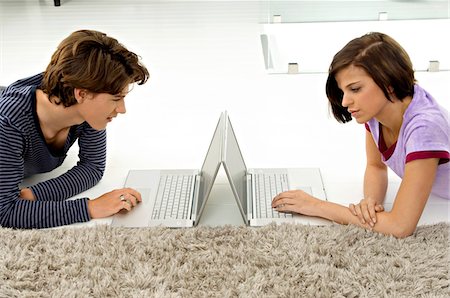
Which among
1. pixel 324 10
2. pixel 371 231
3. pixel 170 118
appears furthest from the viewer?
pixel 324 10

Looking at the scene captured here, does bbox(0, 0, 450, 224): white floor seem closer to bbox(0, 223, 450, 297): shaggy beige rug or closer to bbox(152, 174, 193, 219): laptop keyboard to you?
bbox(152, 174, 193, 219): laptop keyboard

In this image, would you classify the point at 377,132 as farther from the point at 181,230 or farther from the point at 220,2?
the point at 220,2

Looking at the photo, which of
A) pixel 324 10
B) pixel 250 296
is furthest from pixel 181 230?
pixel 324 10

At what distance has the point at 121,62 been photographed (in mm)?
1920

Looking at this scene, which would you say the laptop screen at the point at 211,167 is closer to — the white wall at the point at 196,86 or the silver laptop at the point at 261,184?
the silver laptop at the point at 261,184

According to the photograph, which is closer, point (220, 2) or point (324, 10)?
point (324, 10)

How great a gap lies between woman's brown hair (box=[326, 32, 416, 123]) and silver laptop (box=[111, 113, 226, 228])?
413mm

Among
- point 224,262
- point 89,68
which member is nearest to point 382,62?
point 224,262

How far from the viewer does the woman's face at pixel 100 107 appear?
1.93 m

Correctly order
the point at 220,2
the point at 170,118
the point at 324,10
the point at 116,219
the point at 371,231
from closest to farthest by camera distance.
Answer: the point at 371,231
the point at 116,219
the point at 170,118
the point at 324,10
the point at 220,2

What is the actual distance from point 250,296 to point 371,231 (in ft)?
1.37

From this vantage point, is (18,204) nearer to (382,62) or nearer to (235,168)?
(235,168)

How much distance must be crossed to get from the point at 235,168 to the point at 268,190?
0.54 feet

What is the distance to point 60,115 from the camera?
2008mm
